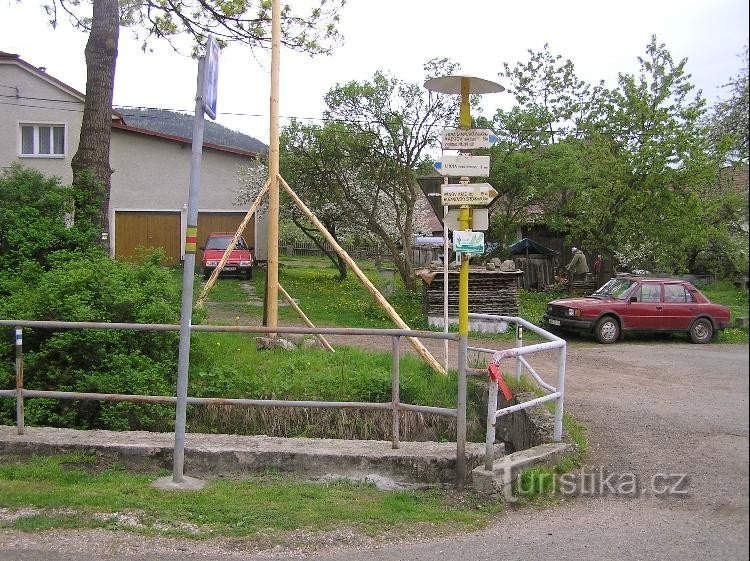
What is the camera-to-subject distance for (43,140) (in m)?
28.3

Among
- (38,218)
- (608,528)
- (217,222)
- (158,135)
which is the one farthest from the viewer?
(217,222)

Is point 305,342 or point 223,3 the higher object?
point 223,3

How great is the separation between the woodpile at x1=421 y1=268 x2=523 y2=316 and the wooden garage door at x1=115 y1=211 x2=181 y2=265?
15109 millimetres

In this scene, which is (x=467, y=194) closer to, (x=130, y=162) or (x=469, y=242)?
(x=469, y=242)

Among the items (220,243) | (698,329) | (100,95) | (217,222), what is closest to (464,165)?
(100,95)

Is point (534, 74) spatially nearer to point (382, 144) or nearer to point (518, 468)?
point (382, 144)

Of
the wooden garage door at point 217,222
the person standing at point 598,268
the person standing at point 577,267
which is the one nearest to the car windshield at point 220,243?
the wooden garage door at point 217,222

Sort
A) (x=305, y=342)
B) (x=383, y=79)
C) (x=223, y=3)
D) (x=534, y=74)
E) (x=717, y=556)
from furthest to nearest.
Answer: (x=534, y=74)
(x=383, y=79)
(x=223, y=3)
(x=305, y=342)
(x=717, y=556)

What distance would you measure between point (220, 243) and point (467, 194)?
2268 cm

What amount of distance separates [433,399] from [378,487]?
7.86ft

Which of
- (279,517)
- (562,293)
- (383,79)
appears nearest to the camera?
(279,517)

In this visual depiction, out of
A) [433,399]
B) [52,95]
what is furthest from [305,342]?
[52,95]

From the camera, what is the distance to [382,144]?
19.8m

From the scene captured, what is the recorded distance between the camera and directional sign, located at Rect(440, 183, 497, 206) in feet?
19.2
